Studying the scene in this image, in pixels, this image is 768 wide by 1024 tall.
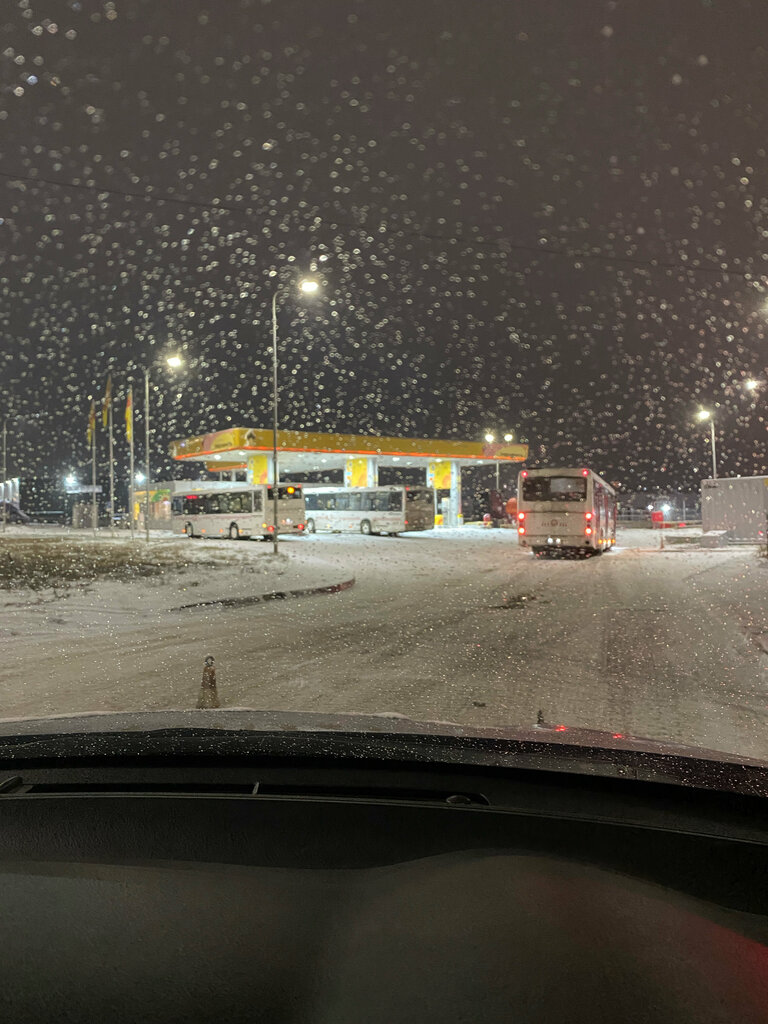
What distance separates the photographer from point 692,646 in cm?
957

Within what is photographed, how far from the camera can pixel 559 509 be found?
1120 inches

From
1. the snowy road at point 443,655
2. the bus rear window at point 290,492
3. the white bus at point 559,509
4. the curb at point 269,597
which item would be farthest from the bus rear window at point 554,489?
the bus rear window at point 290,492

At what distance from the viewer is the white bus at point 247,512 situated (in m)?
41.9

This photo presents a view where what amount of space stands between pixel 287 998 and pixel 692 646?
357 inches

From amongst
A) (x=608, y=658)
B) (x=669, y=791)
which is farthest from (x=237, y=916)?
(x=608, y=658)

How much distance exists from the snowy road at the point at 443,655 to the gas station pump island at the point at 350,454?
3278cm

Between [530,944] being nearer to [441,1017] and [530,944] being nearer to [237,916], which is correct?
[441,1017]

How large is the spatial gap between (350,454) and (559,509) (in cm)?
2772

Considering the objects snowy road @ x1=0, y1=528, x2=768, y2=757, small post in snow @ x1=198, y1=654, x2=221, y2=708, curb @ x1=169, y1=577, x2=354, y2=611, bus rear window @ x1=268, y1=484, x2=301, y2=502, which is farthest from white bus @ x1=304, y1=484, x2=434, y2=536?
small post in snow @ x1=198, y1=654, x2=221, y2=708

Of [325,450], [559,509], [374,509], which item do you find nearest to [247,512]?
[374,509]

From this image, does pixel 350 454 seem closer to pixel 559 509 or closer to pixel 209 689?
pixel 559 509

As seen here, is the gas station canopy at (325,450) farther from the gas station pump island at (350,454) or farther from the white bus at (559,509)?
the white bus at (559,509)

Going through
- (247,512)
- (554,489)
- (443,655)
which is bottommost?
(443,655)

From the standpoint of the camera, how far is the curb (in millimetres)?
14689
